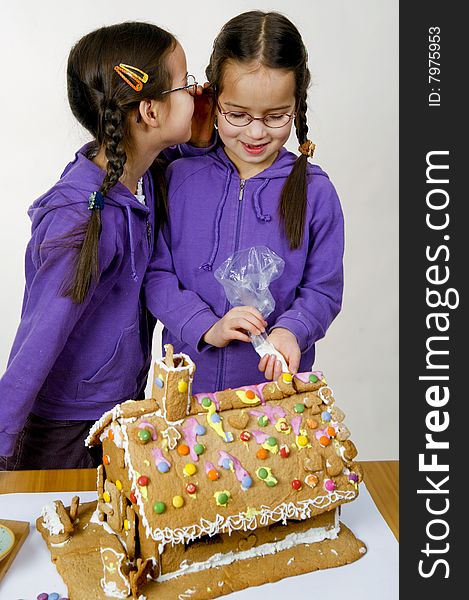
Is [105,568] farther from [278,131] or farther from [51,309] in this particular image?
[278,131]

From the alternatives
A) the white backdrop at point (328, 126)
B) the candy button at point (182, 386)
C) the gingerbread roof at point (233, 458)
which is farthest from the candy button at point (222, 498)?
the white backdrop at point (328, 126)

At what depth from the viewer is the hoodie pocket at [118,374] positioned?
2.18m

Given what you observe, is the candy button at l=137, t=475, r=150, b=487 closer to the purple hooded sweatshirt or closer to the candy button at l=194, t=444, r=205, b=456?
the candy button at l=194, t=444, r=205, b=456

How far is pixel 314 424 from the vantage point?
1.88 m

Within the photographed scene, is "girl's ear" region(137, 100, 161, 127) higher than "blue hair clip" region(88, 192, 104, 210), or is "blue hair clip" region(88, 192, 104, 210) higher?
"girl's ear" region(137, 100, 161, 127)

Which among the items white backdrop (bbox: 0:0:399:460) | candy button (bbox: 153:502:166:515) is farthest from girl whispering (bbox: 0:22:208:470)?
white backdrop (bbox: 0:0:399:460)

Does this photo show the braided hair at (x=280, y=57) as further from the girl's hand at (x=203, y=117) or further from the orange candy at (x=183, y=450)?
the orange candy at (x=183, y=450)

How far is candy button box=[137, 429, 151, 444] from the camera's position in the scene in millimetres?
1741

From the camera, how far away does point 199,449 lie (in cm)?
177

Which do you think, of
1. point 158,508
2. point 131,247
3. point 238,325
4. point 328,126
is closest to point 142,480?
point 158,508

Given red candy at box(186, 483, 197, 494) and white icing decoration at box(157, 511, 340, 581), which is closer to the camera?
red candy at box(186, 483, 197, 494)

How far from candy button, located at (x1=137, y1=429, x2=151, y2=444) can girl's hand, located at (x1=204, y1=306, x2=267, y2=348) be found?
0.39 m

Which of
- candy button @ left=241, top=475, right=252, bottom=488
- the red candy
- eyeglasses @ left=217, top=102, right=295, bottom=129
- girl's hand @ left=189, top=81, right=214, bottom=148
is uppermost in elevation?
girl's hand @ left=189, top=81, right=214, bottom=148

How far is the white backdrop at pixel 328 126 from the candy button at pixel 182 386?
6.02 feet
